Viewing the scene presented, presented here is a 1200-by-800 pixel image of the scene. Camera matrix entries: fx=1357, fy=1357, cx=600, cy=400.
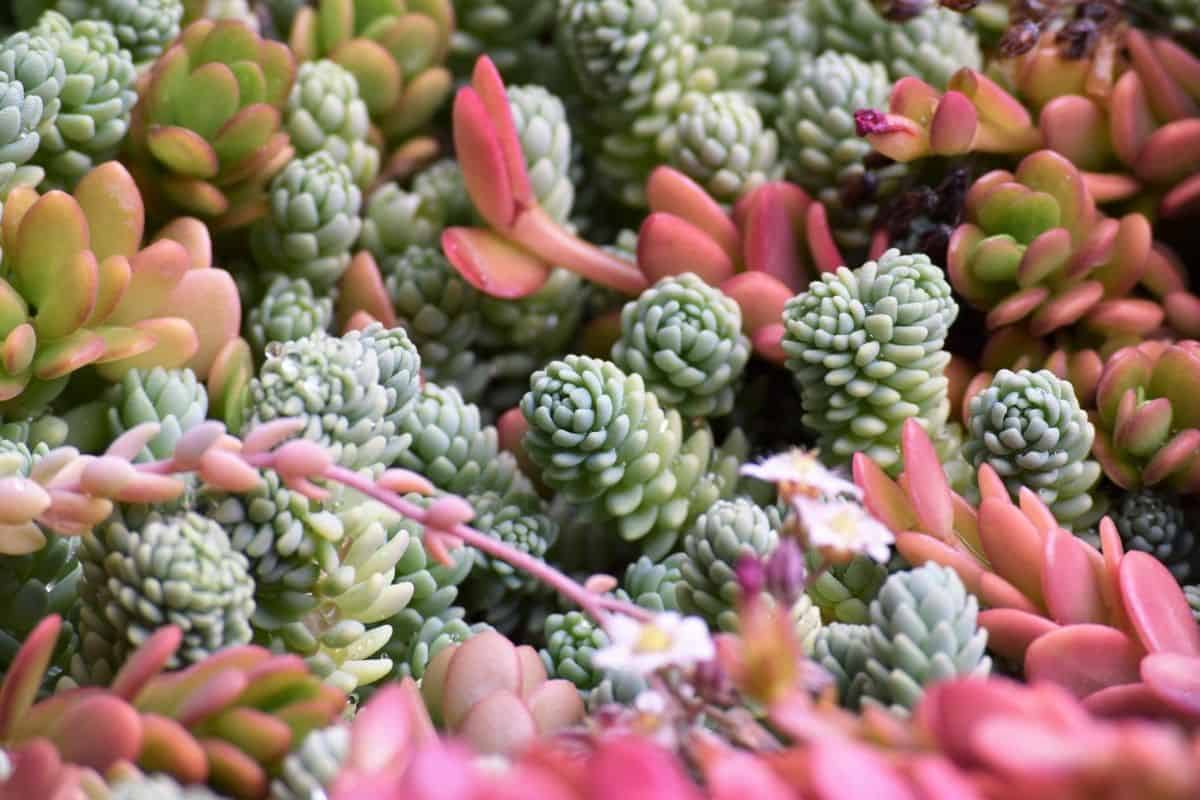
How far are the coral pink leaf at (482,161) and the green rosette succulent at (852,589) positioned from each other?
314mm

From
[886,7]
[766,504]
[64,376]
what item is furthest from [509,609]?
[886,7]

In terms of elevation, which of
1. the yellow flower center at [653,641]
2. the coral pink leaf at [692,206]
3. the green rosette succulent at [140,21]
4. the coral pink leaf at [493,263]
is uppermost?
the green rosette succulent at [140,21]

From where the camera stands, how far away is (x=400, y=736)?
0.50 meters

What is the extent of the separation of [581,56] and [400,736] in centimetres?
57

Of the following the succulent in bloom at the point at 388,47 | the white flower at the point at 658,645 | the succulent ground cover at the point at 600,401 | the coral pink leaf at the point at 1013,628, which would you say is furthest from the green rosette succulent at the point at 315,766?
the succulent in bloom at the point at 388,47

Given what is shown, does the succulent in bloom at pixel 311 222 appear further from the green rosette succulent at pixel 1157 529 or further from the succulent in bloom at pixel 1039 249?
the green rosette succulent at pixel 1157 529

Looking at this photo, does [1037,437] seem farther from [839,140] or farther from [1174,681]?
[839,140]

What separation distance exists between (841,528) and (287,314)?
1.37ft

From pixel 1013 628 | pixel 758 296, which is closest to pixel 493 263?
pixel 758 296

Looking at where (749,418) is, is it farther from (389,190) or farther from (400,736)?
(400,736)

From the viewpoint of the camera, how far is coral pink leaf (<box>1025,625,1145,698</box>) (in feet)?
2.10

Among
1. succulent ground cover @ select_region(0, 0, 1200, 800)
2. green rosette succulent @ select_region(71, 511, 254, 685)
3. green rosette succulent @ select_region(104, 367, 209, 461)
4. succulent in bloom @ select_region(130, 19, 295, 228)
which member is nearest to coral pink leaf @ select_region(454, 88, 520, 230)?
succulent ground cover @ select_region(0, 0, 1200, 800)

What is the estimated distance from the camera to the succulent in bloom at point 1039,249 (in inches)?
31.6

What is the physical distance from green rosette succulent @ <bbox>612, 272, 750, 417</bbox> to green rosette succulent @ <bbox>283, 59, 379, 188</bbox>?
0.23m
